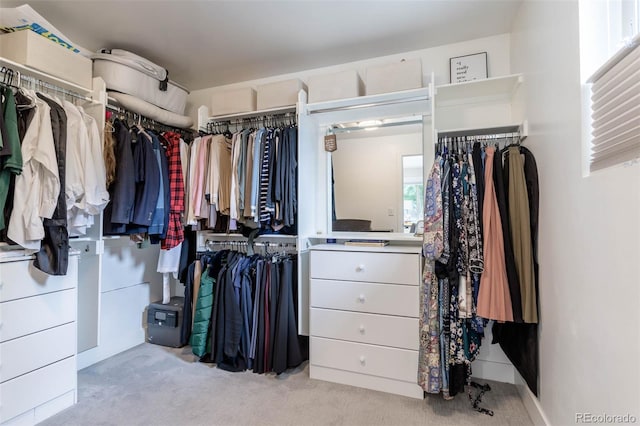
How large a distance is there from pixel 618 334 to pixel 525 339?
0.85 meters

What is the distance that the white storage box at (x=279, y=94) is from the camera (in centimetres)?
238

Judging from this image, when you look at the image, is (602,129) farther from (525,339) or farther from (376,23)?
(376,23)

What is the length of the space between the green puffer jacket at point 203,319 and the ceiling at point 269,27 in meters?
1.82

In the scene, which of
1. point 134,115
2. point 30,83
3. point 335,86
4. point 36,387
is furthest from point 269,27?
point 36,387

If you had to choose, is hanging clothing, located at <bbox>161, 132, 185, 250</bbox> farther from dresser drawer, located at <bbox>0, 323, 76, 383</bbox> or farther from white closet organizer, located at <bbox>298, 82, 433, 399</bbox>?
white closet organizer, located at <bbox>298, 82, 433, 399</bbox>

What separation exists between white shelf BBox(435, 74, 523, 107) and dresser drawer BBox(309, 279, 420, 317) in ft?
Answer: 4.47

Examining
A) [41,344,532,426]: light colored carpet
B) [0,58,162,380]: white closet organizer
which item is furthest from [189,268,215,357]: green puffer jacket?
[0,58,162,380]: white closet organizer

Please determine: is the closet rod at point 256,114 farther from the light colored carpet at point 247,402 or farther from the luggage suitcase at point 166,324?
the light colored carpet at point 247,402

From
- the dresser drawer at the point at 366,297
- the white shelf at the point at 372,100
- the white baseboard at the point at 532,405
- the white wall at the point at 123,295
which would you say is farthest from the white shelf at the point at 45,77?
the white baseboard at the point at 532,405

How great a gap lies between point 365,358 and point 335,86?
6.38 feet

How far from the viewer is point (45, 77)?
181cm

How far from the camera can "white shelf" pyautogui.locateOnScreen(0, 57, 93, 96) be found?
1667 millimetres

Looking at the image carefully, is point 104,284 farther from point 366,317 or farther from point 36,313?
point 366,317

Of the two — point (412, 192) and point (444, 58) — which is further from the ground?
point (444, 58)
